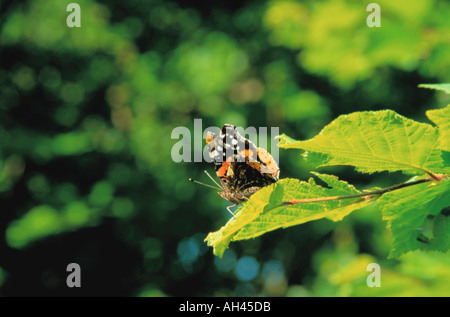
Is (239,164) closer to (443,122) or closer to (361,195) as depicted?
(361,195)

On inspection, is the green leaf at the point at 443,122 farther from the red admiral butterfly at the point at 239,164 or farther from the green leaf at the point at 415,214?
the red admiral butterfly at the point at 239,164

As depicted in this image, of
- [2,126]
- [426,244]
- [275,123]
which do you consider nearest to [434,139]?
[426,244]

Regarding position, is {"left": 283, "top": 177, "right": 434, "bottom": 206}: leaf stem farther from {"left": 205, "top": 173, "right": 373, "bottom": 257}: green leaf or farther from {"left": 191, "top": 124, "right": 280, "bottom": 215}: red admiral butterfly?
{"left": 191, "top": 124, "right": 280, "bottom": 215}: red admiral butterfly

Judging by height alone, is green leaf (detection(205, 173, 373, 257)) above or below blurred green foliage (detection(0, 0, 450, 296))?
below

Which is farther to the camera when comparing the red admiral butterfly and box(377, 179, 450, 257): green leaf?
the red admiral butterfly

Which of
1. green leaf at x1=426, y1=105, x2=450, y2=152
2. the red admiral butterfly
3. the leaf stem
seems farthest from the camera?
the red admiral butterfly

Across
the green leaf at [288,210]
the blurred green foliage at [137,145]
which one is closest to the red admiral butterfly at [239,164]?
the green leaf at [288,210]

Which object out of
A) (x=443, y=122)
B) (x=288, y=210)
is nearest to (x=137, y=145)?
(x=288, y=210)

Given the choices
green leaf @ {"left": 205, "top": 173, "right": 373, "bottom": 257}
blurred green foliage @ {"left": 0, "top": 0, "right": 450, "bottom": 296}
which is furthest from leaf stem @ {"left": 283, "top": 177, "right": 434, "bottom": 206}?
blurred green foliage @ {"left": 0, "top": 0, "right": 450, "bottom": 296}
